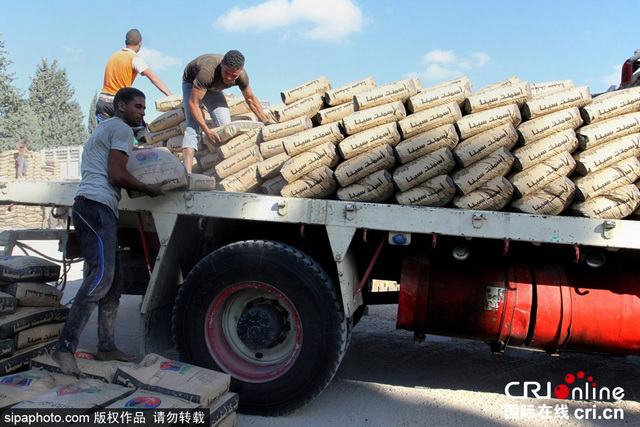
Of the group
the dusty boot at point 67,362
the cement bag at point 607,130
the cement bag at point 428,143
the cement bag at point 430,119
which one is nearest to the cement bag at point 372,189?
the cement bag at point 428,143

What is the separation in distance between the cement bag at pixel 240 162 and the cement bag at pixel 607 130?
8.27 feet

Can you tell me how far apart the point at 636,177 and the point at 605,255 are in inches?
23.3

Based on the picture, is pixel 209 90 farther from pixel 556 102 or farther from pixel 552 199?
pixel 552 199

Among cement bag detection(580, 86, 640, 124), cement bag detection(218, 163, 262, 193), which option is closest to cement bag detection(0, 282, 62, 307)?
cement bag detection(218, 163, 262, 193)

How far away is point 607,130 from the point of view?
3.54 m

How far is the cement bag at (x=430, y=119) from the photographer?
370cm

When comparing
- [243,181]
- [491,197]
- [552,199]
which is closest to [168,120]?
[243,181]

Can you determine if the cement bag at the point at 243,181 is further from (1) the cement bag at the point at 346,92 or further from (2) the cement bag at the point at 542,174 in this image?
(2) the cement bag at the point at 542,174

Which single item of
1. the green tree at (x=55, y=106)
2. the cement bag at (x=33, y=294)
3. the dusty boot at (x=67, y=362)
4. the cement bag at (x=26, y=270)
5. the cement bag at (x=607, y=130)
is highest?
the green tree at (x=55, y=106)

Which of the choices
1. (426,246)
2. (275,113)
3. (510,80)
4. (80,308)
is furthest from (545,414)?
(80,308)

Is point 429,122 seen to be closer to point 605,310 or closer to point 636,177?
point 636,177

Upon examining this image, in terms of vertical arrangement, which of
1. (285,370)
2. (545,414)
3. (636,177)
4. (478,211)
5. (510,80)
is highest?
(510,80)

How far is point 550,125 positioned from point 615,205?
71 centimetres

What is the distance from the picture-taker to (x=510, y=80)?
13.0 feet
